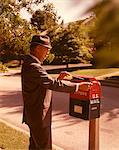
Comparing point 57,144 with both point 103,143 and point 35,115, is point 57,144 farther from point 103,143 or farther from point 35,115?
point 35,115

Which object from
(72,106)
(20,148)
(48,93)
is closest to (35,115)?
(48,93)

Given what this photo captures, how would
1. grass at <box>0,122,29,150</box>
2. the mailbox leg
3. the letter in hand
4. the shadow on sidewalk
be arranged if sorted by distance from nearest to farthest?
the letter in hand
the mailbox leg
grass at <box>0,122,29,150</box>
the shadow on sidewalk

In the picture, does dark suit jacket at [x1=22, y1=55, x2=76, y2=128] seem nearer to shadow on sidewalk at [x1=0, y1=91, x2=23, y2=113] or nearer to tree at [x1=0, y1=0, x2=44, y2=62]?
tree at [x1=0, y1=0, x2=44, y2=62]

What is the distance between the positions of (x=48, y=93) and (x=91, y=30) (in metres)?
3.12

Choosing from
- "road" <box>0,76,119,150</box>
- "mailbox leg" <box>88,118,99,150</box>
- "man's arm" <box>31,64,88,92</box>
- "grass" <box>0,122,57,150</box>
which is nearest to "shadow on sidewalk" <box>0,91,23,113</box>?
"road" <box>0,76,119,150</box>

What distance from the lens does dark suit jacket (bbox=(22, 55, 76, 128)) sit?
3664 millimetres

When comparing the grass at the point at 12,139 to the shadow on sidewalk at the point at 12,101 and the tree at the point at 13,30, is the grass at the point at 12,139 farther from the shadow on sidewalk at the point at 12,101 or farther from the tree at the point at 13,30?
the shadow on sidewalk at the point at 12,101

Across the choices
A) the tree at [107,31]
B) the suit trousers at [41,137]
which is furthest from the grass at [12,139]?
the tree at [107,31]

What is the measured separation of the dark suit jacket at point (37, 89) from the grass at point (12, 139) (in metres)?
2.25

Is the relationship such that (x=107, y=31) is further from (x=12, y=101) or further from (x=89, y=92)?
(x=12, y=101)

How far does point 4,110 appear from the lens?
1080 cm

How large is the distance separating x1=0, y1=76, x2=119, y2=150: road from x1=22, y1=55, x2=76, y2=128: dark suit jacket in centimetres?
277

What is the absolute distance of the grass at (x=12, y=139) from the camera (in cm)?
602

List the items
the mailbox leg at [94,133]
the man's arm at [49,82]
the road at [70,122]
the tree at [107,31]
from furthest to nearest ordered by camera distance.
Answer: the road at [70,122], the mailbox leg at [94,133], the man's arm at [49,82], the tree at [107,31]
